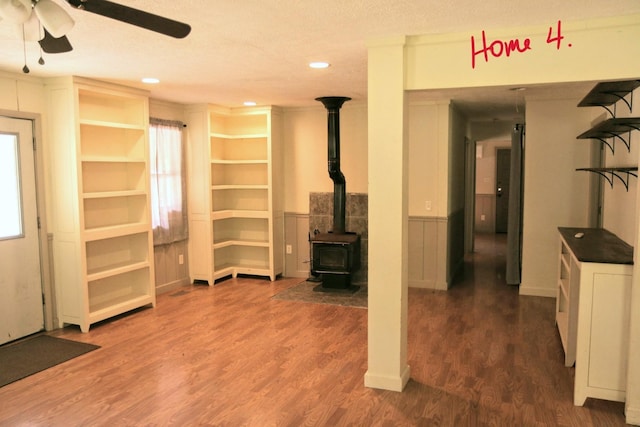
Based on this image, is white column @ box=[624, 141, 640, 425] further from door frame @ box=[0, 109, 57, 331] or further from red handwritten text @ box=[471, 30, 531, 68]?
door frame @ box=[0, 109, 57, 331]

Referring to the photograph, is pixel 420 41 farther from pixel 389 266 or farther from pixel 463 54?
pixel 389 266

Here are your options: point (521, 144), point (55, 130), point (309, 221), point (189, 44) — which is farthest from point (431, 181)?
point (55, 130)

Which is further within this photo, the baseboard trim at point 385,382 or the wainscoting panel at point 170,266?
the wainscoting panel at point 170,266

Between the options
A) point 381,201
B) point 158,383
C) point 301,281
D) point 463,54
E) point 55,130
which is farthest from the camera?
point 301,281

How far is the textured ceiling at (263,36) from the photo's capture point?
2510 mm


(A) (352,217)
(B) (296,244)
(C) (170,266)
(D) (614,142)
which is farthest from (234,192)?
(D) (614,142)

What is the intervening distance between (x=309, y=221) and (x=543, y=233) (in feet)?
9.70

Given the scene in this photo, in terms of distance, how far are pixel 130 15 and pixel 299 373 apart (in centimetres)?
273

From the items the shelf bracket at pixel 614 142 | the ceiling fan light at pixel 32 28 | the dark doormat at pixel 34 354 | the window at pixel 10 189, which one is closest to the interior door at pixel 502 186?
the shelf bracket at pixel 614 142

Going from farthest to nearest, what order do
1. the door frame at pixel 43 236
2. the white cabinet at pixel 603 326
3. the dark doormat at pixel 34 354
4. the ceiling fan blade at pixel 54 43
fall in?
the door frame at pixel 43 236, the dark doormat at pixel 34 354, the white cabinet at pixel 603 326, the ceiling fan blade at pixel 54 43

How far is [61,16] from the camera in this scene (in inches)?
71.3

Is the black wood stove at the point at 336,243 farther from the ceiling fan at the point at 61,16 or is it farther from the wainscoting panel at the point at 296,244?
the ceiling fan at the point at 61,16

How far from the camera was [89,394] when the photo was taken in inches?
131

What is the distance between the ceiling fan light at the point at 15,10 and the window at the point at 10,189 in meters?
3.00
